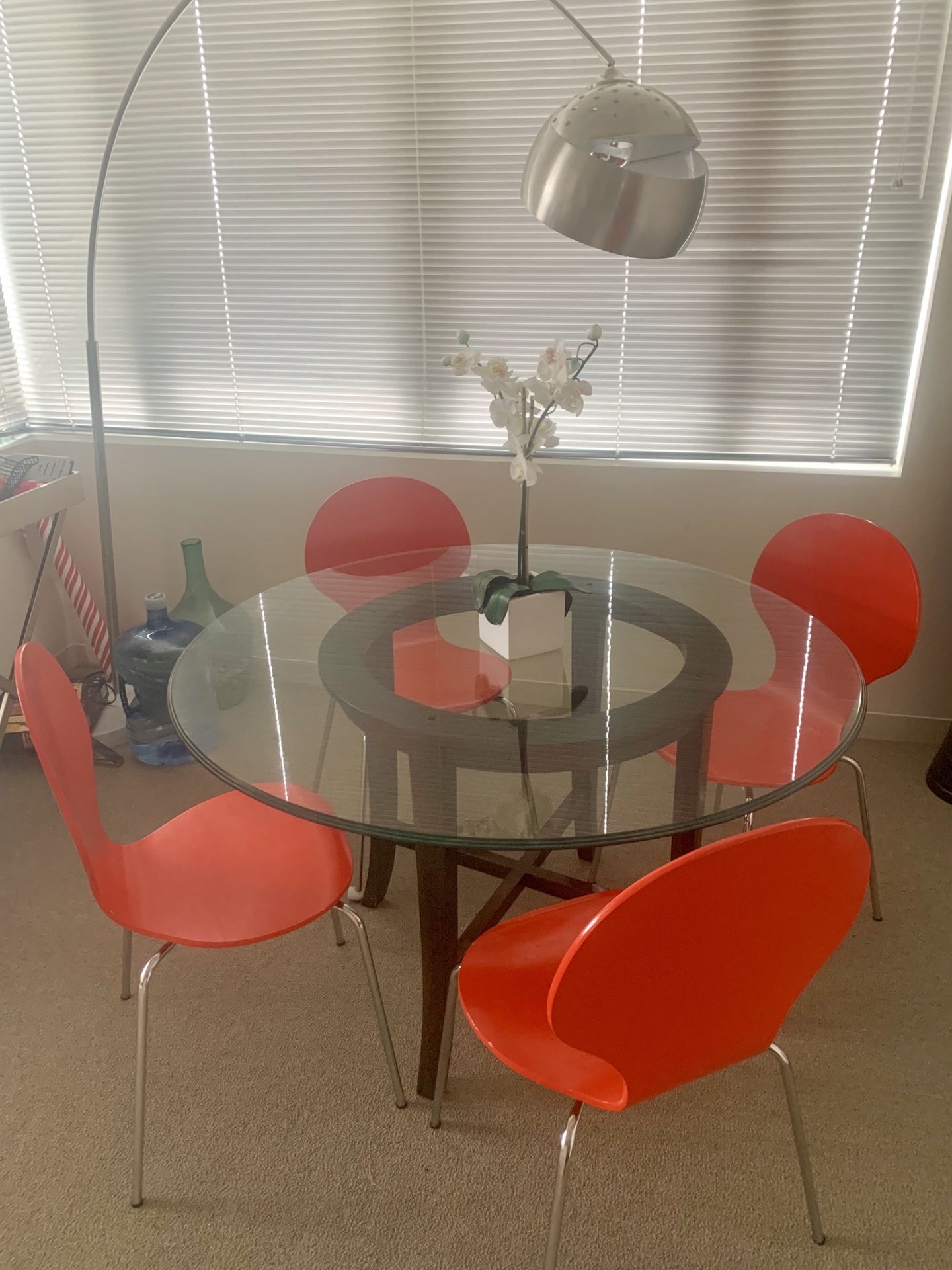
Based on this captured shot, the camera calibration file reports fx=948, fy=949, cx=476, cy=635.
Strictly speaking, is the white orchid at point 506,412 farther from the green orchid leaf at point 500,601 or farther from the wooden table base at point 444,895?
the wooden table base at point 444,895

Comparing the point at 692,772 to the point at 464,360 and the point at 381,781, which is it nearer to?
the point at 381,781

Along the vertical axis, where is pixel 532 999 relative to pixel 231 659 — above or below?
below

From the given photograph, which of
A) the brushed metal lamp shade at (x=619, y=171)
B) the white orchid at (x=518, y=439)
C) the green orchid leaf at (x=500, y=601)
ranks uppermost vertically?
the brushed metal lamp shade at (x=619, y=171)

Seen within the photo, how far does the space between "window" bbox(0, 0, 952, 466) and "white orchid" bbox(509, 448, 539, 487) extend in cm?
127

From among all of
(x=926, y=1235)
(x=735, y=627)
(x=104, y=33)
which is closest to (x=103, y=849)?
(x=735, y=627)

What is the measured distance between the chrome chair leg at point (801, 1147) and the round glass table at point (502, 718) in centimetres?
39

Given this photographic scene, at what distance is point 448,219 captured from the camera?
285 cm

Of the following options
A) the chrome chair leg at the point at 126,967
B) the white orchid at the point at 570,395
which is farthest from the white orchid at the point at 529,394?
the chrome chair leg at the point at 126,967

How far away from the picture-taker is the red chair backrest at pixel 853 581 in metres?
2.17

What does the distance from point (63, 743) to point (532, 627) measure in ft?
2.82

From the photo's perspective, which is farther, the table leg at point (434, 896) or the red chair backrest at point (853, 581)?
the red chair backrest at point (853, 581)

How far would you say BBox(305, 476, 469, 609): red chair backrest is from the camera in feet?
8.32

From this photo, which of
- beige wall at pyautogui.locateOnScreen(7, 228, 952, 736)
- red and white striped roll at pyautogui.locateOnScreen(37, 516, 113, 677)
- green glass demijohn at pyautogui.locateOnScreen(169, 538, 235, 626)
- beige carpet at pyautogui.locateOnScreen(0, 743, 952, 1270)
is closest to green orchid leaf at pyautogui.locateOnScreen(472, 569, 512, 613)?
beige carpet at pyautogui.locateOnScreen(0, 743, 952, 1270)

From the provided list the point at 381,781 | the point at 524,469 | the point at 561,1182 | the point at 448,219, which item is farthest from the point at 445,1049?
the point at 448,219
